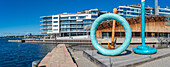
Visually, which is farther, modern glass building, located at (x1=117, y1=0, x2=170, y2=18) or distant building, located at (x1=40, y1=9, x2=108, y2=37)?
modern glass building, located at (x1=117, y1=0, x2=170, y2=18)

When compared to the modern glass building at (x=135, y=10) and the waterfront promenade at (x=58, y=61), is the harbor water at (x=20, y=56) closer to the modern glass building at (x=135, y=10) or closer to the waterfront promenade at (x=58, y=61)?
the waterfront promenade at (x=58, y=61)

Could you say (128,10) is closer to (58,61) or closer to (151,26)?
(151,26)

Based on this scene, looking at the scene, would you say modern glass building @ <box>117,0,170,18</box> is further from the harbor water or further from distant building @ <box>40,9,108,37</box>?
the harbor water

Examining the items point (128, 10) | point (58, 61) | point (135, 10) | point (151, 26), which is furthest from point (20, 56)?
point (135, 10)

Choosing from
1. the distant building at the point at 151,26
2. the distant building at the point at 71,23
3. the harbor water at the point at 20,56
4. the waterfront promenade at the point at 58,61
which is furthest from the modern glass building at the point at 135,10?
the waterfront promenade at the point at 58,61

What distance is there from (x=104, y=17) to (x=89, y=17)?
189 feet

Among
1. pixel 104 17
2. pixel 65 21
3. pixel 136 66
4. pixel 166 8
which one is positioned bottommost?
pixel 136 66

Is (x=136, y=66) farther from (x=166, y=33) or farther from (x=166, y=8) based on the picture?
(x=166, y=8)

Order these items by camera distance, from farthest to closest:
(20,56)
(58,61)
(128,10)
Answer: (128,10), (20,56), (58,61)

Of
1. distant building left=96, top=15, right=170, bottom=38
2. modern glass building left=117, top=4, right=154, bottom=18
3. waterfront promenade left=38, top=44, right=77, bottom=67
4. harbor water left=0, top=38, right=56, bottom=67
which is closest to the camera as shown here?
waterfront promenade left=38, top=44, right=77, bottom=67

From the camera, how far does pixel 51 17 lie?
74.9 meters

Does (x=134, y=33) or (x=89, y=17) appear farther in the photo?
→ (x=89, y=17)

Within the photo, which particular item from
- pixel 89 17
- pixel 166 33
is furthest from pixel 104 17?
pixel 89 17

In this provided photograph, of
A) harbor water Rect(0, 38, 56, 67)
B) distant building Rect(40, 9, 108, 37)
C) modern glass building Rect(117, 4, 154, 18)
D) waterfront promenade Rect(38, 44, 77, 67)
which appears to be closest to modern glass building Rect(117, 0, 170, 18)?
modern glass building Rect(117, 4, 154, 18)
